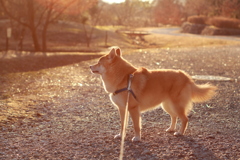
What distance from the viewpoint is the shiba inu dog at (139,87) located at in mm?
6297

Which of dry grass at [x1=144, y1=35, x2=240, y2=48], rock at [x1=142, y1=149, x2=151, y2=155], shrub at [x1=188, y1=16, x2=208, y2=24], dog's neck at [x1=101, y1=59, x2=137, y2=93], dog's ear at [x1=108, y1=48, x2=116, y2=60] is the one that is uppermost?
shrub at [x1=188, y1=16, x2=208, y2=24]

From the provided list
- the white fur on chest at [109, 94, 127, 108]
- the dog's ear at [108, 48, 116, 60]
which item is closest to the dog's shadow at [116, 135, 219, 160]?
the white fur on chest at [109, 94, 127, 108]

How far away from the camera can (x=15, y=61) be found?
2122cm

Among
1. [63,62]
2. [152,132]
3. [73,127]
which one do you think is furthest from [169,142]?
[63,62]

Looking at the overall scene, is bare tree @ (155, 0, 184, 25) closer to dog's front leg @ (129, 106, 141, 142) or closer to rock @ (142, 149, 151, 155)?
dog's front leg @ (129, 106, 141, 142)

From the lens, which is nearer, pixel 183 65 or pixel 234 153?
pixel 234 153

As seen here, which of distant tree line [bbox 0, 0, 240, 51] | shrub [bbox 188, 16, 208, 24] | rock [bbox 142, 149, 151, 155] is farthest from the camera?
shrub [bbox 188, 16, 208, 24]

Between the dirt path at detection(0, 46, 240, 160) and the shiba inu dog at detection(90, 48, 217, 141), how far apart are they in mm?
552

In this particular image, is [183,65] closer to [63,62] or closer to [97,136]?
[63,62]

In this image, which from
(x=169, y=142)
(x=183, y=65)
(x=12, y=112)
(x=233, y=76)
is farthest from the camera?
(x=183, y=65)

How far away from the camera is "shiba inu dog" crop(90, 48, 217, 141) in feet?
20.7

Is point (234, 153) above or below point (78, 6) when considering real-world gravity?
below

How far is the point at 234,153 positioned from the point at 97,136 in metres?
2.56

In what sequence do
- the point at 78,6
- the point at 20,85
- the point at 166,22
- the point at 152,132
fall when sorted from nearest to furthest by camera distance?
the point at 152,132, the point at 20,85, the point at 78,6, the point at 166,22
